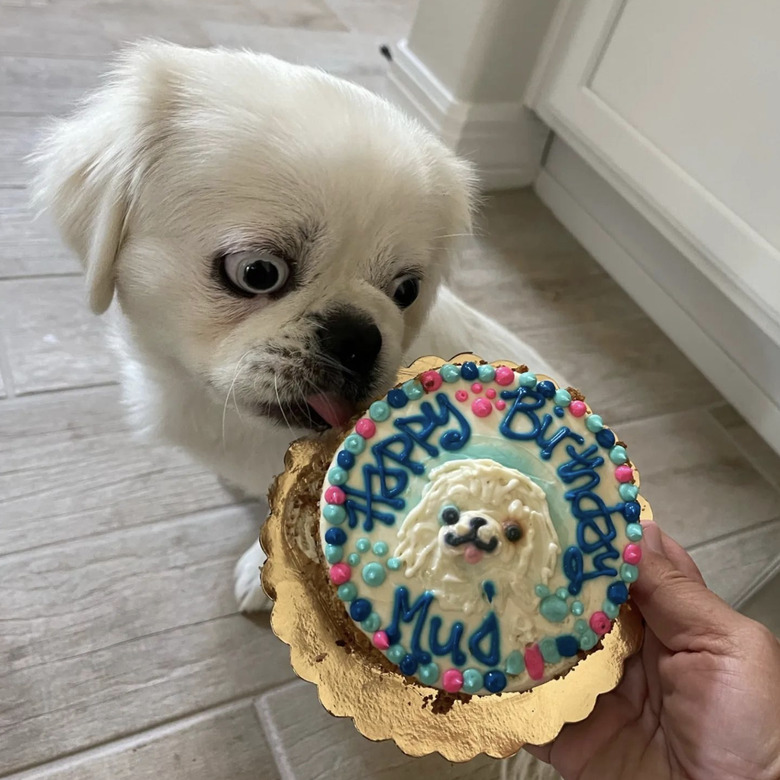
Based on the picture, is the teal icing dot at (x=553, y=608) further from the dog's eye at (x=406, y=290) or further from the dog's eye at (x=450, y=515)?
the dog's eye at (x=406, y=290)

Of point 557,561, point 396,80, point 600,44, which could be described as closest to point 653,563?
point 557,561

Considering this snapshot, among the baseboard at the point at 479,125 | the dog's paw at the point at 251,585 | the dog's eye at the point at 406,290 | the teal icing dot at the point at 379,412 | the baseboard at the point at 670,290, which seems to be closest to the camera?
the teal icing dot at the point at 379,412

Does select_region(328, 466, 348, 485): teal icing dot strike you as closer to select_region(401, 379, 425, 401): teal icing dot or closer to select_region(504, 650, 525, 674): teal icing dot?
select_region(401, 379, 425, 401): teal icing dot

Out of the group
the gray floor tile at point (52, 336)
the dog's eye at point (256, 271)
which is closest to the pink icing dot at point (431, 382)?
the dog's eye at point (256, 271)

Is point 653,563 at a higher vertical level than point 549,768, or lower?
higher

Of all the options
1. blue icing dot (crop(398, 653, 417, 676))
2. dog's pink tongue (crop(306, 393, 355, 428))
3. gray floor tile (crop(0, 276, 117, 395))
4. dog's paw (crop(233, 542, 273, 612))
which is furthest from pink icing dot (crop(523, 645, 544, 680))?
gray floor tile (crop(0, 276, 117, 395))

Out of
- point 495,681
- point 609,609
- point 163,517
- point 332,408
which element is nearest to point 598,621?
point 609,609

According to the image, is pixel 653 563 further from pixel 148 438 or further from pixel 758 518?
pixel 758 518
